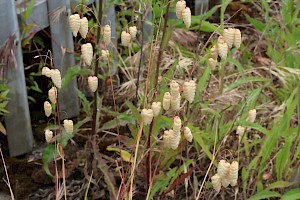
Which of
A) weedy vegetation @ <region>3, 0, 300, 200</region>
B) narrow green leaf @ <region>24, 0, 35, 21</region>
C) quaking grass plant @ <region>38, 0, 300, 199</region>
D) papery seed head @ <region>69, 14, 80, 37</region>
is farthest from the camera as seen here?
narrow green leaf @ <region>24, 0, 35, 21</region>

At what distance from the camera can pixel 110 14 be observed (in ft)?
10.8

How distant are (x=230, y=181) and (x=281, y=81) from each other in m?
1.32

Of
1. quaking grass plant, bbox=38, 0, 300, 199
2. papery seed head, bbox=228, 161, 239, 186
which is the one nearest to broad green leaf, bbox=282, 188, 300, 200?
quaking grass plant, bbox=38, 0, 300, 199

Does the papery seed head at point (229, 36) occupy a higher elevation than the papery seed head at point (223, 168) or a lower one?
higher

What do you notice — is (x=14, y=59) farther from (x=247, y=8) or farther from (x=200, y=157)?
(x=247, y=8)

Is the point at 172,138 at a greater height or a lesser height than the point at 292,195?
greater

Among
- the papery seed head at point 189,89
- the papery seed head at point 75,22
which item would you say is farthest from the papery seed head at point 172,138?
the papery seed head at point 75,22

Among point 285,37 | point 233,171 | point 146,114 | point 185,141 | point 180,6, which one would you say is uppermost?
point 180,6

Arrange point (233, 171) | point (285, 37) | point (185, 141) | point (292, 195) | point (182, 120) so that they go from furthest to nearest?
point (285, 37) < point (182, 120) < point (185, 141) < point (292, 195) < point (233, 171)

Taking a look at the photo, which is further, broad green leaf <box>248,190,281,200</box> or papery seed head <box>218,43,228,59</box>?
broad green leaf <box>248,190,281,200</box>

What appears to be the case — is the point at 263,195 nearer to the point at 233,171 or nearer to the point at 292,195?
the point at 292,195

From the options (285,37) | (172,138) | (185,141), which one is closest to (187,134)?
(172,138)

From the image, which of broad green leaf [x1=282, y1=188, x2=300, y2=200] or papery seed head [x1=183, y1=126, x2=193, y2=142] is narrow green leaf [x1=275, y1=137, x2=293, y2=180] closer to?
broad green leaf [x1=282, y1=188, x2=300, y2=200]

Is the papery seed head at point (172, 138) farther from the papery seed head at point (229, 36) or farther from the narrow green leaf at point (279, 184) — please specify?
the narrow green leaf at point (279, 184)
